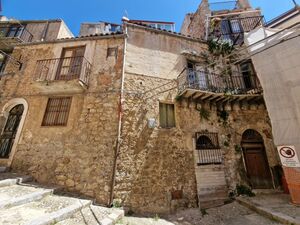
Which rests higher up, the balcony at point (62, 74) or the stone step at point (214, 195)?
the balcony at point (62, 74)

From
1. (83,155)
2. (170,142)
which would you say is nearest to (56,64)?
(83,155)

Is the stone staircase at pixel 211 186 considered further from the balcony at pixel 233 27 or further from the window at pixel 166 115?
the balcony at pixel 233 27

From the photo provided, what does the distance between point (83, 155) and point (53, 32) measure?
1134 cm

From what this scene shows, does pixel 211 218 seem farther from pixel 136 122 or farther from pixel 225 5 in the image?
pixel 225 5

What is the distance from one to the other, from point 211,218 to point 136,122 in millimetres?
4652

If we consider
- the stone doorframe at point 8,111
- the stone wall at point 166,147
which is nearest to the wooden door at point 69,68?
the stone doorframe at point 8,111

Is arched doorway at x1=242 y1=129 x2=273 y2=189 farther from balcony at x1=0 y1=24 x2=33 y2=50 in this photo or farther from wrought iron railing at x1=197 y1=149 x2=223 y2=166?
balcony at x1=0 y1=24 x2=33 y2=50

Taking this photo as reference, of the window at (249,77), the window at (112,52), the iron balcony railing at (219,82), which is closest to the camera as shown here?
the window at (112,52)

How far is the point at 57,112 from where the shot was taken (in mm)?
7473

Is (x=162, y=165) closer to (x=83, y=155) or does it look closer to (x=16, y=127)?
(x=83, y=155)

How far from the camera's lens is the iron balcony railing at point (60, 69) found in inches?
311

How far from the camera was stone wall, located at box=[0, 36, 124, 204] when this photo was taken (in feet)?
20.5

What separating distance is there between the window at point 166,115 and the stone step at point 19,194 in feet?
17.1

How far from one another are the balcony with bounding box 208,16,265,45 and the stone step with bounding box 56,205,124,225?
11.3 m
